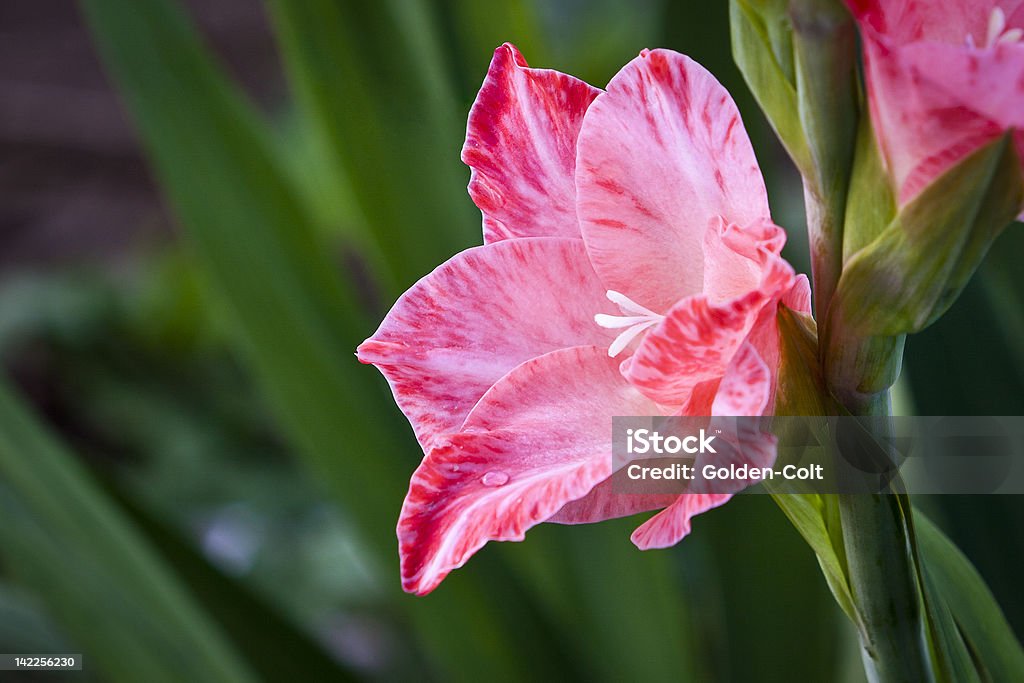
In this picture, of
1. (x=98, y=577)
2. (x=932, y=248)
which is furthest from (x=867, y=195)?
(x=98, y=577)

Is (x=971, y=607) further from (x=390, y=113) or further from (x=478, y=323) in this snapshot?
(x=390, y=113)

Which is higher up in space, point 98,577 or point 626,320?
point 626,320

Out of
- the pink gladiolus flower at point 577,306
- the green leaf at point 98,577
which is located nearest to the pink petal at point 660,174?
the pink gladiolus flower at point 577,306

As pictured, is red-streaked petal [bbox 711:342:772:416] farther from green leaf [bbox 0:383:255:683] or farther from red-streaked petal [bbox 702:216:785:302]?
green leaf [bbox 0:383:255:683]

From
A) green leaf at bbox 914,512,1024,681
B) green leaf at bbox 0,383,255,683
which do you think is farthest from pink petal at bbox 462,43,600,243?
green leaf at bbox 0,383,255,683

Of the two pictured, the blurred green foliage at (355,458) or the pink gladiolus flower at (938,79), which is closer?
the pink gladiolus flower at (938,79)

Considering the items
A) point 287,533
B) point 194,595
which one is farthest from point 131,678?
point 287,533

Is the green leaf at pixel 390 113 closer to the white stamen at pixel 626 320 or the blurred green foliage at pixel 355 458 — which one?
the blurred green foliage at pixel 355 458
